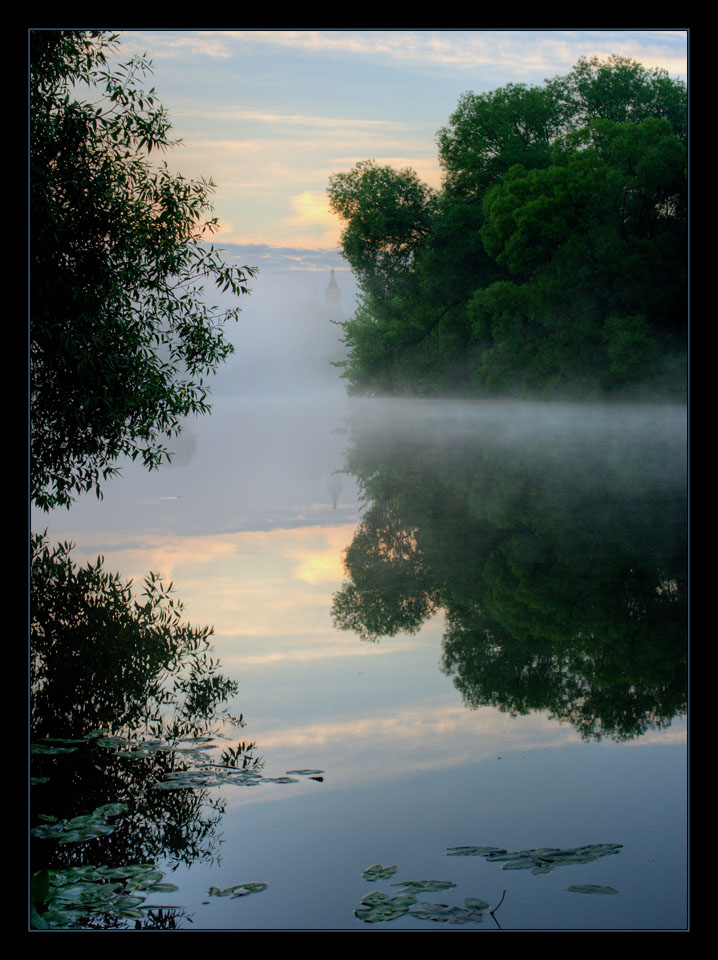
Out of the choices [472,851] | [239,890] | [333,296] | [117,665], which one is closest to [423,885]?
[472,851]

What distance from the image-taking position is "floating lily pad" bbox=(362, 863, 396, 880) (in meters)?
4.12

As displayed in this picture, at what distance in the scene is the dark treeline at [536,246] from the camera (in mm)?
35344

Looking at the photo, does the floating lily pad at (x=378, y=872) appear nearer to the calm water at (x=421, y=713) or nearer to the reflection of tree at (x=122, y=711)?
the calm water at (x=421, y=713)

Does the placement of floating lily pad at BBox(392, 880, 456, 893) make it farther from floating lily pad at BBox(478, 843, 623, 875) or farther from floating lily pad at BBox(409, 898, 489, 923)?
floating lily pad at BBox(478, 843, 623, 875)

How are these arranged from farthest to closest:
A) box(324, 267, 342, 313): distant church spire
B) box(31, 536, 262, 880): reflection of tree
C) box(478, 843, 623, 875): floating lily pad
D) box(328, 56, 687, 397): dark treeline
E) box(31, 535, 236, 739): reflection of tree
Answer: box(324, 267, 342, 313): distant church spire, box(328, 56, 687, 397): dark treeline, box(31, 535, 236, 739): reflection of tree, box(31, 536, 262, 880): reflection of tree, box(478, 843, 623, 875): floating lily pad

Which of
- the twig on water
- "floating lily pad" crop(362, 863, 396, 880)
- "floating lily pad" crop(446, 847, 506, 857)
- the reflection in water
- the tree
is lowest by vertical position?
the twig on water

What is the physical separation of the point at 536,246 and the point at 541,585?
30.3m

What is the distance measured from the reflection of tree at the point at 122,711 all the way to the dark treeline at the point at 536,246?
92.5ft

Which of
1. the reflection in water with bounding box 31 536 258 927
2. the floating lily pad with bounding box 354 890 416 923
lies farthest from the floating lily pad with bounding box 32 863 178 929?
the floating lily pad with bounding box 354 890 416 923

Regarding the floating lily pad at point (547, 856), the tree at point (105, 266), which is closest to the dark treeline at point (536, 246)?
the tree at point (105, 266)

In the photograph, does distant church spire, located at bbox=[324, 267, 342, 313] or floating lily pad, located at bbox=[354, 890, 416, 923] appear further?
distant church spire, located at bbox=[324, 267, 342, 313]

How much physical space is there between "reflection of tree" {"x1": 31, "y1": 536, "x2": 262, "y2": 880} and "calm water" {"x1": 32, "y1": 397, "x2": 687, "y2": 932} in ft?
0.10

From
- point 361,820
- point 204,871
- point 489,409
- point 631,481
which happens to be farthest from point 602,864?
point 489,409

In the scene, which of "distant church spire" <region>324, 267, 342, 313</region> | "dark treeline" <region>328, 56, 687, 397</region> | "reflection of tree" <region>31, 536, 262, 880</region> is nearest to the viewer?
"reflection of tree" <region>31, 536, 262, 880</region>
